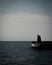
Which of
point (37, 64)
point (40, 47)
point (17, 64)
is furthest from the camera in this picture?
point (40, 47)

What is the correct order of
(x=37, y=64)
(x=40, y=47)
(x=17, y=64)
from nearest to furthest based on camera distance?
(x=17, y=64) < (x=37, y=64) < (x=40, y=47)

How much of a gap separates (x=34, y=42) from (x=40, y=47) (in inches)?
163

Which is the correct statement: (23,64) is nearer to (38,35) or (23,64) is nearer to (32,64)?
(32,64)

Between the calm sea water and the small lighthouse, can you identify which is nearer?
the calm sea water

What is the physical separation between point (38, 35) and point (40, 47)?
19.6ft

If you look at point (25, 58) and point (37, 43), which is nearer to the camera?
point (25, 58)

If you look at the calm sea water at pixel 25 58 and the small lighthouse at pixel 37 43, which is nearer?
the calm sea water at pixel 25 58

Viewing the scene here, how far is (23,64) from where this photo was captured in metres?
25.4

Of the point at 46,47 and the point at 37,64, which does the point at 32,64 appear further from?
the point at 46,47

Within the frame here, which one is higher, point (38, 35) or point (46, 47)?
point (38, 35)

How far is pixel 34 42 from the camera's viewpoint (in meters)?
74.0

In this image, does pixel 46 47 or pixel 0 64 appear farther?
pixel 46 47

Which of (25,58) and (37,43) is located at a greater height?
(37,43)

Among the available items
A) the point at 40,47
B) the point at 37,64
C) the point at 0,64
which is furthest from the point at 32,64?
the point at 40,47
